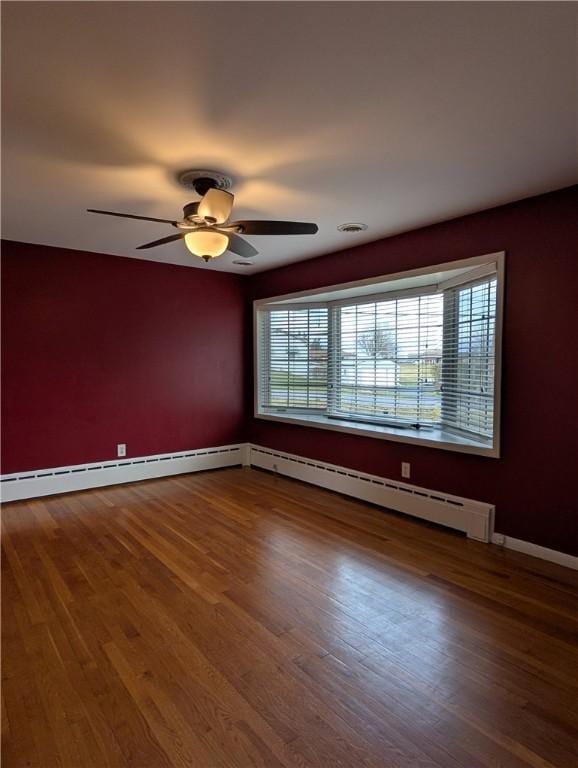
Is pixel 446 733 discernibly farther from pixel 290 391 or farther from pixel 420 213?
pixel 290 391

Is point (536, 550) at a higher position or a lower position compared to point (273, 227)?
lower

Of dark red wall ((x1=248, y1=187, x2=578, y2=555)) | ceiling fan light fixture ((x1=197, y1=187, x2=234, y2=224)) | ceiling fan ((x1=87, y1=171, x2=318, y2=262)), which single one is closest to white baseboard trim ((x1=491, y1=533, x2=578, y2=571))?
dark red wall ((x1=248, y1=187, x2=578, y2=555))

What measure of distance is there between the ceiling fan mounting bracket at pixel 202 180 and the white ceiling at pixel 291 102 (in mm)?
67

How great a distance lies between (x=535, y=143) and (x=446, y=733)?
2660 millimetres

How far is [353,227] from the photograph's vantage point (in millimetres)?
3518

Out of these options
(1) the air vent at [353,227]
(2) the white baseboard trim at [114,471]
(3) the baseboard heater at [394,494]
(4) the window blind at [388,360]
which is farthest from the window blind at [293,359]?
(1) the air vent at [353,227]

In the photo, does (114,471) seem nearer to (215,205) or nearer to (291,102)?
(215,205)

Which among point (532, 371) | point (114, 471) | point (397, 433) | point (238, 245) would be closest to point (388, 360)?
point (397, 433)

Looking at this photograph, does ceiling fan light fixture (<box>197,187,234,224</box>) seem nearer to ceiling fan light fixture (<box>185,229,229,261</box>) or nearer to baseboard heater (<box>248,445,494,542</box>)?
ceiling fan light fixture (<box>185,229,229,261</box>)

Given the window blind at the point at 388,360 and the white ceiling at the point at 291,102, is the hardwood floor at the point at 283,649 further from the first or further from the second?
the white ceiling at the point at 291,102

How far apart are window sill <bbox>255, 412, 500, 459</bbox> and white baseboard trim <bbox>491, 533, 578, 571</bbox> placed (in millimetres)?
599

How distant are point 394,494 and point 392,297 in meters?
1.86

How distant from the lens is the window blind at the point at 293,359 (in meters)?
4.90

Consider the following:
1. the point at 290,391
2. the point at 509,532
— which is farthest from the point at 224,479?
the point at 509,532
